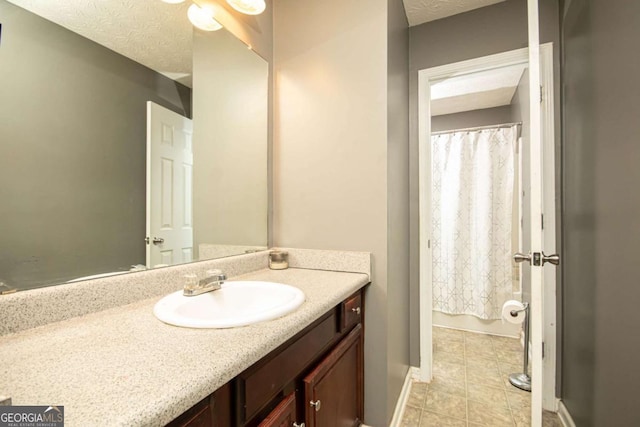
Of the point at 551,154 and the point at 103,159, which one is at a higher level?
the point at 551,154

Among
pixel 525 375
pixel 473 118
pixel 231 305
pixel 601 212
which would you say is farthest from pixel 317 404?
pixel 473 118

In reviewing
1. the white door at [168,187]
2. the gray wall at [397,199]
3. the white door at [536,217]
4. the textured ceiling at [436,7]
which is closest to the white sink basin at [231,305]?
the white door at [168,187]

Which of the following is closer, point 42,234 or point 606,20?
point 42,234

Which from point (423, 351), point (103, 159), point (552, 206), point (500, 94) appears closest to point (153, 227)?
point (103, 159)

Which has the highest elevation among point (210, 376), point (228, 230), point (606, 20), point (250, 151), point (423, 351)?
point (606, 20)

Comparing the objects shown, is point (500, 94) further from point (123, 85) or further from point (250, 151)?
point (123, 85)

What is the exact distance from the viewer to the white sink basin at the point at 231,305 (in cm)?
70

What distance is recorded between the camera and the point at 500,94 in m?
2.77

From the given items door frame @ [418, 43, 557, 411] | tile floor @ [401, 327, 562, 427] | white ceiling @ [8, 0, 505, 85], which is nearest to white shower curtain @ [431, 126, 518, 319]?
tile floor @ [401, 327, 562, 427]

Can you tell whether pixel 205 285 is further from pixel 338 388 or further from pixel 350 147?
pixel 350 147

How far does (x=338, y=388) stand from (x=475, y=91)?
285cm

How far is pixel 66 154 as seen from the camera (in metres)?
0.78

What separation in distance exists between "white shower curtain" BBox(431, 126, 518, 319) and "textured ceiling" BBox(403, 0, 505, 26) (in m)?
1.26

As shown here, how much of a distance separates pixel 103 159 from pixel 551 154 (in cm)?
222
